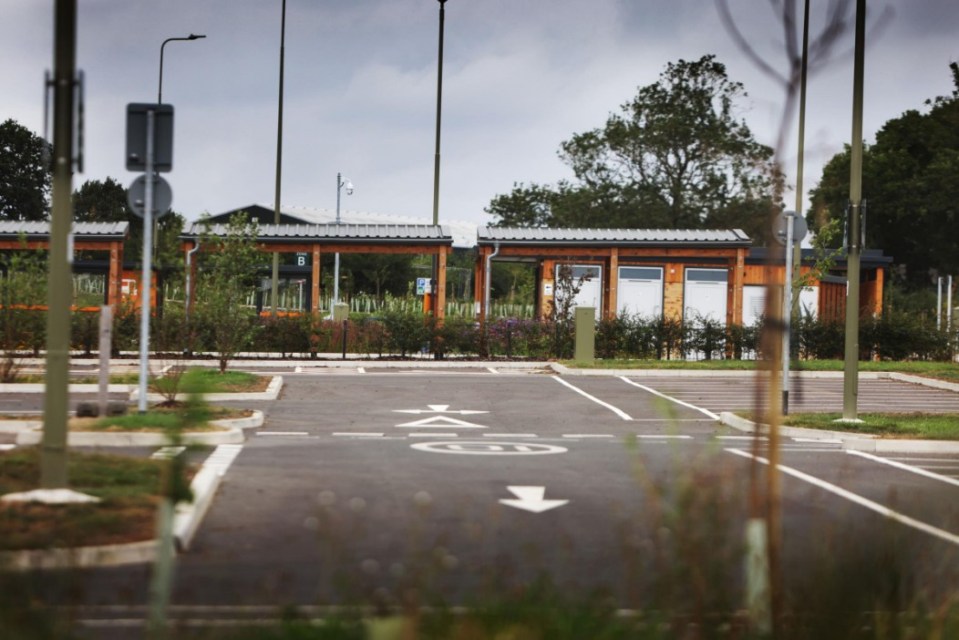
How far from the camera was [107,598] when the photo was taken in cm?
706

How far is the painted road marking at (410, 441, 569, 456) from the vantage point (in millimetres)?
14750

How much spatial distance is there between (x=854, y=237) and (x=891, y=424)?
273 centimetres

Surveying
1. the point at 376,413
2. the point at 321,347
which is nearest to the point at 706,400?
the point at 376,413

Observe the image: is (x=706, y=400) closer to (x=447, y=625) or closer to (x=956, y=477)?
(x=956, y=477)

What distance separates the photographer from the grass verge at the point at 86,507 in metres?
7.73

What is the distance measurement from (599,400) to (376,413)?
480cm

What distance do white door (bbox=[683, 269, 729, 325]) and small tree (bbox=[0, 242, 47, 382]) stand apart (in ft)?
58.9

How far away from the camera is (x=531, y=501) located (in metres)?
10.9

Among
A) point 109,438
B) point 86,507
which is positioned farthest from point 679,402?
point 86,507

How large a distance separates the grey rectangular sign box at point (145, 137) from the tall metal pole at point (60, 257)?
20.8 ft

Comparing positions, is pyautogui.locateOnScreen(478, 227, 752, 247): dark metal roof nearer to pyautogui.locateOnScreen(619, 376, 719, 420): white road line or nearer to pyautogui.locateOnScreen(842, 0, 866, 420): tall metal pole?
pyautogui.locateOnScreen(619, 376, 719, 420): white road line

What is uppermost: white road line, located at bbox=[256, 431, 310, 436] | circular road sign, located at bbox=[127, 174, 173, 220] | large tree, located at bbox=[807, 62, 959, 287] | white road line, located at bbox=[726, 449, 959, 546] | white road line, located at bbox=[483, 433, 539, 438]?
large tree, located at bbox=[807, 62, 959, 287]

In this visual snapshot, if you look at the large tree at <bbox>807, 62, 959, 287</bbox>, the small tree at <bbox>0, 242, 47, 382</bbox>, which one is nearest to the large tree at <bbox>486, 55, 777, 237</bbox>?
the large tree at <bbox>807, 62, 959, 287</bbox>

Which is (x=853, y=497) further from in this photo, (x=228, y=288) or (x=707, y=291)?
(x=707, y=291)
